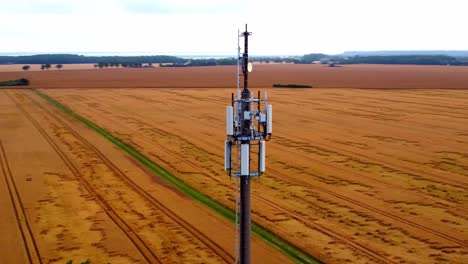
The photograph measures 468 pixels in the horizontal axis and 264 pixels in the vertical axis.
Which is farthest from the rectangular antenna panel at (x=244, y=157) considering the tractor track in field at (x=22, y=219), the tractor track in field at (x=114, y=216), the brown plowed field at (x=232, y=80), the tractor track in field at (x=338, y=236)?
the brown plowed field at (x=232, y=80)

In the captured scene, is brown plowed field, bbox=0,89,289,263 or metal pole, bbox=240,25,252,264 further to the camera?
brown plowed field, bbox=0,89,289,263

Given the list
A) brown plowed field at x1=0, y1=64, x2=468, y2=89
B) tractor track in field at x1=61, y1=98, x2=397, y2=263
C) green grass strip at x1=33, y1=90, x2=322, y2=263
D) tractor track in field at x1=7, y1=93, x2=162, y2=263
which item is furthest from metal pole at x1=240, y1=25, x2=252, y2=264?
brown plowed field at x1=0, y1=64, x2=468, y2=89

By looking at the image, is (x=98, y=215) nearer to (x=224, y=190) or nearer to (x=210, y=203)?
(x=210, y=203)

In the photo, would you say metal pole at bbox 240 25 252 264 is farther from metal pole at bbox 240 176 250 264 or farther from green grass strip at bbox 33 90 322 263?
green grass strip at bbox 33 90 322 263

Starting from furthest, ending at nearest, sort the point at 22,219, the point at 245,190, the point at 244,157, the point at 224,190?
the point at 224,190, the point at 22,219, the point at 245,190, the point at 244,157

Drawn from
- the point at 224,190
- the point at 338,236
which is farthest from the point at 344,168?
the point at 338,236

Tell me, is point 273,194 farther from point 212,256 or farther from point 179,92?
point 179,92
